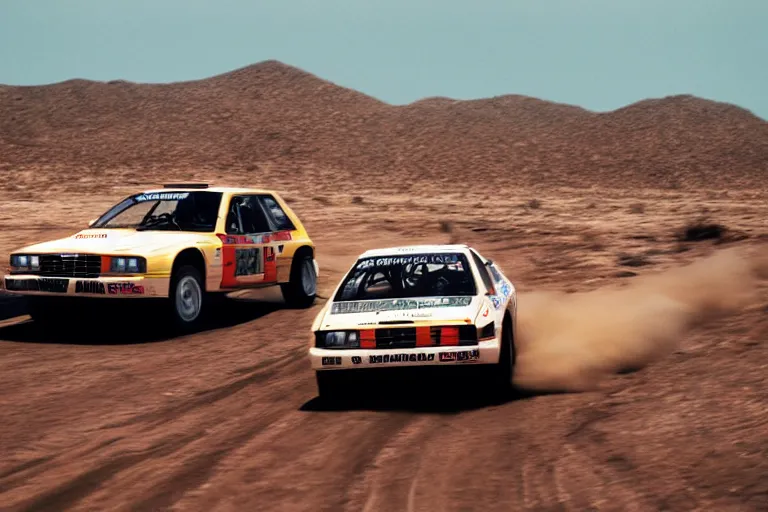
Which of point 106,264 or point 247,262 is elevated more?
point 106,264

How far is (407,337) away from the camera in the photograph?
8.08m

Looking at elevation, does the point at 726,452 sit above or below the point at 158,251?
below

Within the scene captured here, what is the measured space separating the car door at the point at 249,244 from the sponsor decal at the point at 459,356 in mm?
5396

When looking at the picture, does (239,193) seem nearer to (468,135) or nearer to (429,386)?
A: (429,386)

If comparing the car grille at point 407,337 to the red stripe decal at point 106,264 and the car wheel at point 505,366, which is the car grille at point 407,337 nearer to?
the car wheel at point 505,366

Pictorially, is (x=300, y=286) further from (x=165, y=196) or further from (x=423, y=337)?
(x=423, y=337)

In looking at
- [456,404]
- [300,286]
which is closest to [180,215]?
[300,286]

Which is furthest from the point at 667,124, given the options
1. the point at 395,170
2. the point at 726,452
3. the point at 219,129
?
the point at 726,452

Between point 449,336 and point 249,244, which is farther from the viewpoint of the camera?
point 249,244

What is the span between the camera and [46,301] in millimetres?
12055

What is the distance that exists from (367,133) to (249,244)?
205 ft

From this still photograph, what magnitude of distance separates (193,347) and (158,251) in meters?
1.22

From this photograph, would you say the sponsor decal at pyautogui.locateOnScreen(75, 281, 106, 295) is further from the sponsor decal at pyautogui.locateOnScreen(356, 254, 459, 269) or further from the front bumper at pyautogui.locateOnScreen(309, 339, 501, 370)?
the front bumper at pyautogui.locateOnScreen(309, 339, 501, 370)

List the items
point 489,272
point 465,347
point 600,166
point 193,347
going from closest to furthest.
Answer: point 465,347 → point 489,272 → point 193,347 → point 600,166
